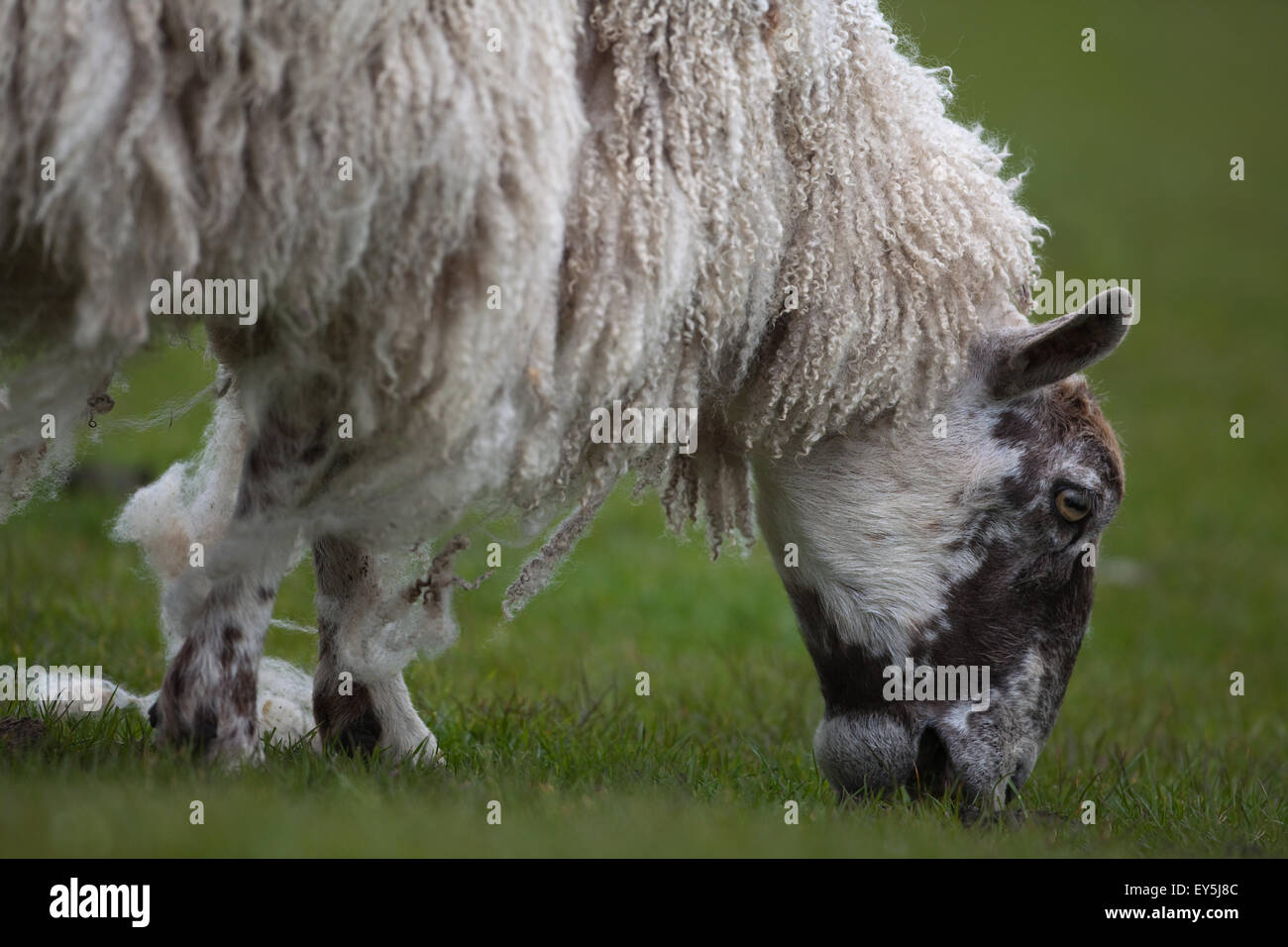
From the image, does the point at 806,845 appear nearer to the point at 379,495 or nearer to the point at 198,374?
the point at 379,495

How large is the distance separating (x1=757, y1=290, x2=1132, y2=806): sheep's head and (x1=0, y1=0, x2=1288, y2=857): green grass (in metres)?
0.23

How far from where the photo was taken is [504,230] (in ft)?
10.5

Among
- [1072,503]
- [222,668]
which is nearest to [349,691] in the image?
[222,668]

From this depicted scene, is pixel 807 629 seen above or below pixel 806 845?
above

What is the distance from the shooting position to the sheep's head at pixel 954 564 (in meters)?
4.03

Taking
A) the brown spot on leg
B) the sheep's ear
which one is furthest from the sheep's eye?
the brown spot on leg

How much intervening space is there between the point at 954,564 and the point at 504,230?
5.45 ft

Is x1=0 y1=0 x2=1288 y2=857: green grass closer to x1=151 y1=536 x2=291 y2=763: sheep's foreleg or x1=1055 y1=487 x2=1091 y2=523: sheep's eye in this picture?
x1=151 y1=536 x2=291 y2=763: sheep's foreleg

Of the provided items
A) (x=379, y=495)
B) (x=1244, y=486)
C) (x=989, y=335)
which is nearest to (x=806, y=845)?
(x=379, y=495)

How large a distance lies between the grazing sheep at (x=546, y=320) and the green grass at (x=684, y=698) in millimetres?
336

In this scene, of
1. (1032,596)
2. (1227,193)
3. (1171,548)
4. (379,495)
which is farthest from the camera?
(1227,193)

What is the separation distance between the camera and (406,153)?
3.10 meters

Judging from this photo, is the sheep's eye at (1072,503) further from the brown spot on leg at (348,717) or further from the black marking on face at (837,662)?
the brown spot on leg at (348,717)
